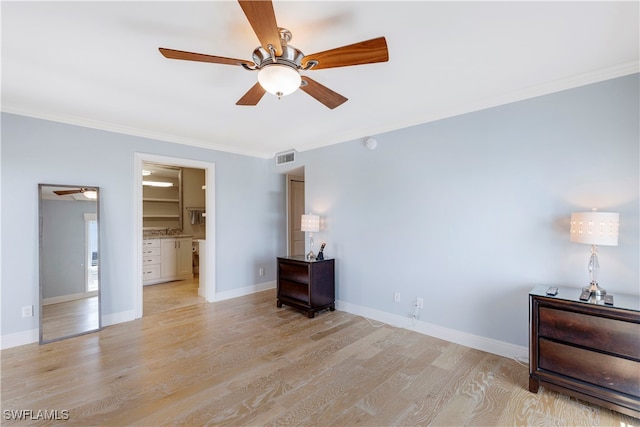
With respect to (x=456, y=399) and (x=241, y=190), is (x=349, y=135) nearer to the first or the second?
(x=241, y=190)

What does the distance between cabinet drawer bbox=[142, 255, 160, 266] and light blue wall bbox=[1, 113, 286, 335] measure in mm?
1981

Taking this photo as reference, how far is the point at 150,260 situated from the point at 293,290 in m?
3.32

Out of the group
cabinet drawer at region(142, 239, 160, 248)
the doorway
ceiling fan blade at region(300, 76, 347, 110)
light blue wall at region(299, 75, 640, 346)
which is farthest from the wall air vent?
cabinet drawer at region(142, 239, 160, 248)

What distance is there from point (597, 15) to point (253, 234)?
4.55 m

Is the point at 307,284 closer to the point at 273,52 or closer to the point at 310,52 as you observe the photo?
the point at 310,52

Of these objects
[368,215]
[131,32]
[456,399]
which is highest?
[131,32]

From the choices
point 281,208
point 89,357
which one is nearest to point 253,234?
point 281,208

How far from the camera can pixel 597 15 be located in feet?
5.37

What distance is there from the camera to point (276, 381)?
2.26 m

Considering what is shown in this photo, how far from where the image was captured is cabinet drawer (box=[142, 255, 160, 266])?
5443 millimetres

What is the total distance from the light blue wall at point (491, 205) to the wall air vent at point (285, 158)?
1.05 metres

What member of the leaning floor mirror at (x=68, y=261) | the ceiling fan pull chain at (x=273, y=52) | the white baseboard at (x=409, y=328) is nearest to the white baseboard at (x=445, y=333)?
the white baseboard at (x=409, y=328)

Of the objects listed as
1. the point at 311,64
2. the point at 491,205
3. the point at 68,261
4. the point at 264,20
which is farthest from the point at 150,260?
the point at 491,205

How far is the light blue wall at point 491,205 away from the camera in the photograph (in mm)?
2225
